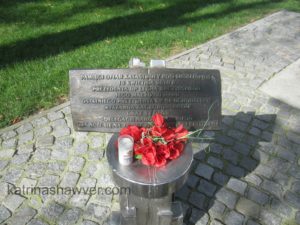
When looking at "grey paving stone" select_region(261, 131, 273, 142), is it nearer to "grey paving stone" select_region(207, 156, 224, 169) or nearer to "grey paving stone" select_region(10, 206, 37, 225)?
"grey paving stone" select_region(207, 156, 224, 169)

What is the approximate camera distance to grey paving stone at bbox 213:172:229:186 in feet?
12.9

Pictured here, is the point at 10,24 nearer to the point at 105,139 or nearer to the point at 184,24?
the point at 184,24

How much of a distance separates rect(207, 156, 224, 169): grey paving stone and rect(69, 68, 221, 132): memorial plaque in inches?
38.5

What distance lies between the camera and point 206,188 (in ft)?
12.6

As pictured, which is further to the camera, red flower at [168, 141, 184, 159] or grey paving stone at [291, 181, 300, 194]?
grey paving stone at [291, 181, 300, 194]

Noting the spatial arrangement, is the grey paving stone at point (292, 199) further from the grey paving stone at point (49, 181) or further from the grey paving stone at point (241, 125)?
the grey paving stone at point (49, 181)

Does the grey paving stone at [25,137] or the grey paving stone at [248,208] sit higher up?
the grey paving stone at [25,137]

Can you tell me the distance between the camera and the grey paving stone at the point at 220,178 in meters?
3.94

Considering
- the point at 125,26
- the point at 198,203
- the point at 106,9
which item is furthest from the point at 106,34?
the point at 198,203

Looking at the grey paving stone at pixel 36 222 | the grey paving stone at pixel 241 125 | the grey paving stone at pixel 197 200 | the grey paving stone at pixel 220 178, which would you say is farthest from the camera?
the grey paving stone at pixel 241 125

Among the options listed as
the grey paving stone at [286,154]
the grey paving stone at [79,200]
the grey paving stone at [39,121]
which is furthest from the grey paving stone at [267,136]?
the grey paving stone at [39,121]

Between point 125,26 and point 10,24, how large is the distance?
2412 mm

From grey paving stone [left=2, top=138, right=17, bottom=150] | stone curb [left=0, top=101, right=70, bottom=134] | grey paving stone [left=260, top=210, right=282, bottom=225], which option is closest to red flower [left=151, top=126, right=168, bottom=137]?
grey paving stone [left=260, top=210, right=282, bottom=225]

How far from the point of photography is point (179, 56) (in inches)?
255
